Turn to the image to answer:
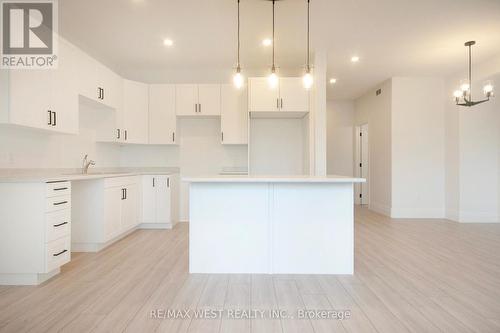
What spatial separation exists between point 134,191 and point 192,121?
67.1 inches

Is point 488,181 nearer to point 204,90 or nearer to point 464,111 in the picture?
point 464,111

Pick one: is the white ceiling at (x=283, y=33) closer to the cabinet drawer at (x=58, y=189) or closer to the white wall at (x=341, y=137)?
the cabinet drawer at (x=58, y=189)

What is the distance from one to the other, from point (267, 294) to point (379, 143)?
508 cm

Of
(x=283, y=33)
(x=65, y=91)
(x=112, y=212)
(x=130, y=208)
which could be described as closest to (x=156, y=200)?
(x=130, y=208)

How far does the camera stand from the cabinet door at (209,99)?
482cm

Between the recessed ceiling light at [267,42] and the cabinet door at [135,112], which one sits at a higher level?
the recessed ceiling light at [267,42]

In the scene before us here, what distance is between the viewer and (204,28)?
11.8 ft

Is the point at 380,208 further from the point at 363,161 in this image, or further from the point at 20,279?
the point at 20,279

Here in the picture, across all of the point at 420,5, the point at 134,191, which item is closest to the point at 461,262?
the point at 420,5

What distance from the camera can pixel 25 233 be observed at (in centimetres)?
246

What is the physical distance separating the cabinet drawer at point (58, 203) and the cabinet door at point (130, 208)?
1232 millimetres

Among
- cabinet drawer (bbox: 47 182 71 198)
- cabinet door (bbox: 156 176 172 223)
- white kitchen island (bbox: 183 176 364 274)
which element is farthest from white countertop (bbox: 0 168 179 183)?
white kitchen island (bbox: 183 176 364 274)

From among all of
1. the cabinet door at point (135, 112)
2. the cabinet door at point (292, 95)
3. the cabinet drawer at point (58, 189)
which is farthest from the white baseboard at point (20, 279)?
the cabinet door at point (292, 95)

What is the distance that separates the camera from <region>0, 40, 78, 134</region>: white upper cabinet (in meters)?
2.56
